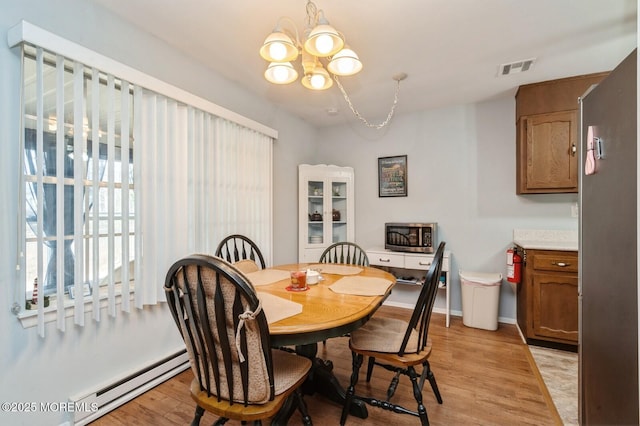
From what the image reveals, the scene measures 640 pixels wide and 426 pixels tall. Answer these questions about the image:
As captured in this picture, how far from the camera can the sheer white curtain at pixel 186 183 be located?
1964 mm

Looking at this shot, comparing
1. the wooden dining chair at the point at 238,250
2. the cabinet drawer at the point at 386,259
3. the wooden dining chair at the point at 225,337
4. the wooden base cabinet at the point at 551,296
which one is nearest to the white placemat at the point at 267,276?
the wooden dining chair at the point at 238,250

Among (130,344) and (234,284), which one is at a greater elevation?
(234,284)

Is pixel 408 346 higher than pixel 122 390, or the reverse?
pixel 408 346

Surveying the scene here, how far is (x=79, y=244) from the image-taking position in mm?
1585

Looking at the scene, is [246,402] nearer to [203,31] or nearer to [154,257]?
[154,257]

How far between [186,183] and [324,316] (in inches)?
61.9

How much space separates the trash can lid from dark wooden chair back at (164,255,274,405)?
8.71 feet

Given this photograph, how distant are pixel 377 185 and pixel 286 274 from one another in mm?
2241

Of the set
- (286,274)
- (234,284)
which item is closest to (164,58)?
(286,274)

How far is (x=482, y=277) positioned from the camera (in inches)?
120

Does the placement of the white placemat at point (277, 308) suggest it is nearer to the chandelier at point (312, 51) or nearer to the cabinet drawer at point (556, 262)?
the chandelier at point (312, 51)

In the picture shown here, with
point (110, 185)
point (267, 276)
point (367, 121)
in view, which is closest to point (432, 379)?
point (267, 276)

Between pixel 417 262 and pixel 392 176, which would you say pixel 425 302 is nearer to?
pixel 417 262

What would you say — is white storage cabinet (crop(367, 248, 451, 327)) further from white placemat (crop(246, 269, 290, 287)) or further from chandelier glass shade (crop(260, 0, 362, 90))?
chandelier glass shade (crop(260, 0, 362, 90))
